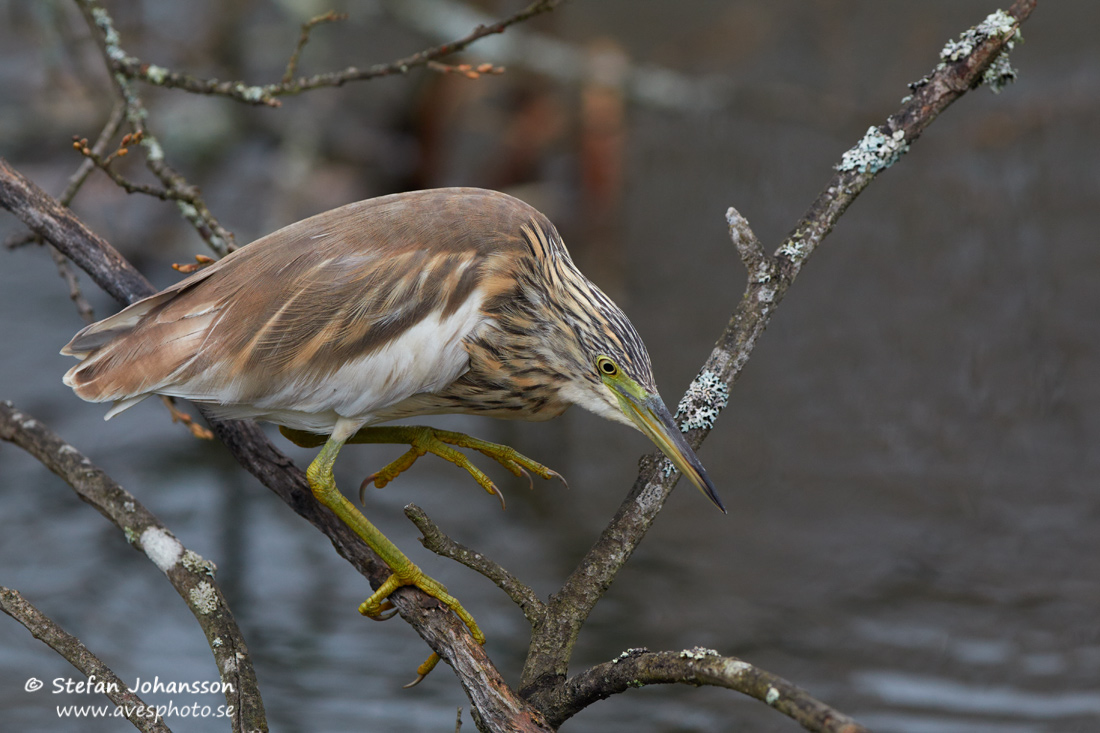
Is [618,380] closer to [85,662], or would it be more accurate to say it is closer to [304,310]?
[304,310]

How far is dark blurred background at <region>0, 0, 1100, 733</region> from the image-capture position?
4844mm

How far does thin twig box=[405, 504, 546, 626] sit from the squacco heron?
0.49ft

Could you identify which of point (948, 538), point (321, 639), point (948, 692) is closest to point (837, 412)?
point (948, 538)

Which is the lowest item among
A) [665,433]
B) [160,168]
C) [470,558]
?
[470,558]

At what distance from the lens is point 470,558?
2.10 metres

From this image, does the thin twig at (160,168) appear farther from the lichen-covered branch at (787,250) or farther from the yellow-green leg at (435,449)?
the lichen-covered branch at (787,250)

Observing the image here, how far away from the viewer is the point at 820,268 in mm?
7148

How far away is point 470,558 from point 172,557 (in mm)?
685

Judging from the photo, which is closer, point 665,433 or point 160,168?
point 665,433

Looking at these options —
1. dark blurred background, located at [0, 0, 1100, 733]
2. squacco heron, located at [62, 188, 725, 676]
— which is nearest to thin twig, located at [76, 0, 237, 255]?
squacco heron, located at [62, 188, 725, 676]

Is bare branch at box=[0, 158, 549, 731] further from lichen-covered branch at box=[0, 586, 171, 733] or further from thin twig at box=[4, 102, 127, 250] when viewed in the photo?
lichen-covered branch at box=[0, 586, 171, 733]

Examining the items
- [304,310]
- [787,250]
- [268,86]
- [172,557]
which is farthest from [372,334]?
[787,250]

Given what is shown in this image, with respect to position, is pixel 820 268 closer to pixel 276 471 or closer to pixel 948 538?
pixel 948 538

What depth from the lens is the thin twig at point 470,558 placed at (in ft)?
6.64
